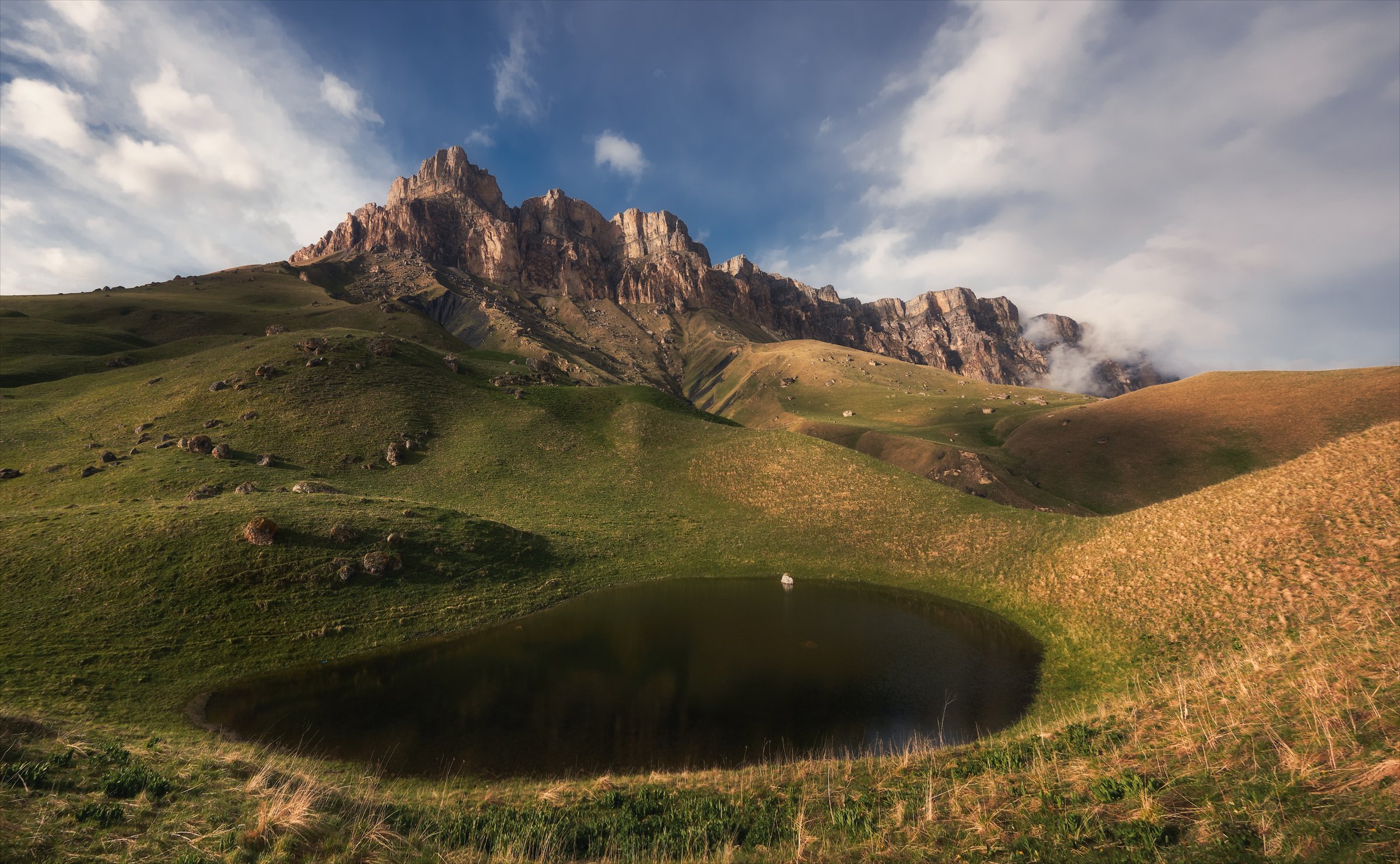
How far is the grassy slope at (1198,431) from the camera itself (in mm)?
82250

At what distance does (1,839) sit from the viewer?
858 centimetres

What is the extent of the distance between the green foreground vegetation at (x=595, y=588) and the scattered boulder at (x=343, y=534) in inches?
5.6

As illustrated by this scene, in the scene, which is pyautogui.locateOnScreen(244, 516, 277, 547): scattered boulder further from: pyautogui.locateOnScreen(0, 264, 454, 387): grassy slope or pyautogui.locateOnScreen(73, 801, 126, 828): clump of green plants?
pyautogui.locateOnScreen(0, 264, 454, 387): grassy slope

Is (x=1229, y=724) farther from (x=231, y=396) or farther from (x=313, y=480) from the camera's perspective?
(x=231, y=396)

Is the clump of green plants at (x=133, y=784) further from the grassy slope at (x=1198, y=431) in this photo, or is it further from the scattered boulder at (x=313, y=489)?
the grassy slope at (x=1198, y=431)

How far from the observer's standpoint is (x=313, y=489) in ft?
154

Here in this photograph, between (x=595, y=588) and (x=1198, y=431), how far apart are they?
4562 inches

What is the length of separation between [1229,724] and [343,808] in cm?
2430

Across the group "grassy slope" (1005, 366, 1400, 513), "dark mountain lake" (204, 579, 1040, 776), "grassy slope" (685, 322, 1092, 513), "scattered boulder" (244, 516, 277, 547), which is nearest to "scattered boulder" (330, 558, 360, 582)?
"scattered boulder" (244, 516, 277, 547)

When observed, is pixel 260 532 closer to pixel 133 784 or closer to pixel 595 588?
pixel 595 588

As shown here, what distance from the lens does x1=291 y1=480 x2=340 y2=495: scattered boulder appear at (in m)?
45.3

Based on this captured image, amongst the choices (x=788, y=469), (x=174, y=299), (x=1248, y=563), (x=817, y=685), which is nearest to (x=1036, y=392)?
(x=788, y=469)

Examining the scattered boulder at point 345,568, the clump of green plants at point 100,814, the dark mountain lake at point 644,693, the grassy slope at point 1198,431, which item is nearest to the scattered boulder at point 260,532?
the scattered boulder at point 345,568

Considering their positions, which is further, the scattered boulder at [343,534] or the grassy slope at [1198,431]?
the grassy slope at [1198,431]
